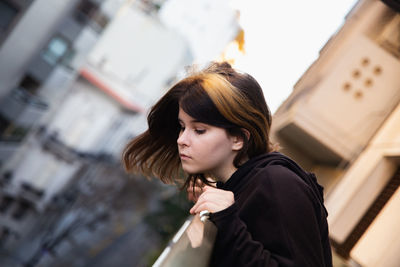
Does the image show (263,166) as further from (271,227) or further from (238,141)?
(271,227)

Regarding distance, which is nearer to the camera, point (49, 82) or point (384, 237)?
point (384, 237)

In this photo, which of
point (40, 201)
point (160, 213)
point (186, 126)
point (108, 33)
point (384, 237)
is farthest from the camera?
point (108, 33)

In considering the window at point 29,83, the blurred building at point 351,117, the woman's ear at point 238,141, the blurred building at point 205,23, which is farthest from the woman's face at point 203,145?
the blurred building at point 205,23

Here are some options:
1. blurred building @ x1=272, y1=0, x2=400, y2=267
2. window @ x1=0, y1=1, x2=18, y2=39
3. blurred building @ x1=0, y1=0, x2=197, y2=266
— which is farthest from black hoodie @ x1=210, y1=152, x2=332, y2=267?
blurred building @ x1=0, y1=0, x2=197, y2=266

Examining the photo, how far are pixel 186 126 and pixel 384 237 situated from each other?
5.76 feet

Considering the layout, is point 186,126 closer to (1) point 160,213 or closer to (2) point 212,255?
(2) point 212,255

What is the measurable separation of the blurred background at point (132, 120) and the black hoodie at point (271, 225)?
90cm

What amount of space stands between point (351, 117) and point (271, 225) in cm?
320

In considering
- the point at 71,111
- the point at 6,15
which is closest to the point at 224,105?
the point at 6,15

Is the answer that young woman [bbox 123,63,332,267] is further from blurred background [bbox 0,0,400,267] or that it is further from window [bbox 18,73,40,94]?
window [bbox 18,73,40,94]

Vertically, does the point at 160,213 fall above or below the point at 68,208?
above

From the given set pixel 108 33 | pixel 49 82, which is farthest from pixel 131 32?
pixel 49 82

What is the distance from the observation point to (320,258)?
162 cm

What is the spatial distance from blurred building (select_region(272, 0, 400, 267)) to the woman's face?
204 centimetres
